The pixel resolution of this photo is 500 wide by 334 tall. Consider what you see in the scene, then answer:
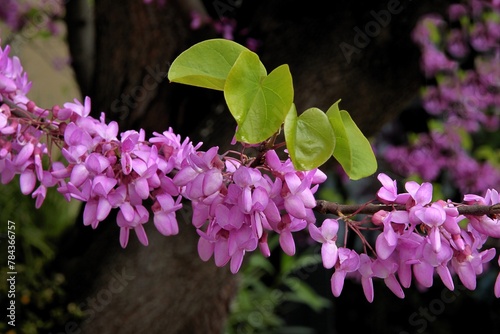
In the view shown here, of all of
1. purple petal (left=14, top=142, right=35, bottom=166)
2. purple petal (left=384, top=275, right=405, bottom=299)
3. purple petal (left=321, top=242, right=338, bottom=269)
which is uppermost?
purple petal (left=321, top=242, right=338, bottom=269)

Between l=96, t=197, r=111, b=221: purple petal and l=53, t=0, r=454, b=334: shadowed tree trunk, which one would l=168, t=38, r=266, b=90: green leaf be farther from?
l=53, t=0, r=454, b=334: shadowed tree trunk

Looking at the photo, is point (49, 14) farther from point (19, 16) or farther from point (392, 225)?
point (392, 225)

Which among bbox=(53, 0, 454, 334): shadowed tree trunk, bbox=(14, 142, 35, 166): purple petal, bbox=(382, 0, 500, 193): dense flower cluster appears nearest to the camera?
bbox=(14, 142, 35, 166): purple petal

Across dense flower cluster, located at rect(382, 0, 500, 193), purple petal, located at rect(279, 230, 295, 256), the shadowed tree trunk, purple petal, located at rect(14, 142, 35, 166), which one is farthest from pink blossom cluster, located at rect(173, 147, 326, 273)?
dense flower cluster, located at rect(382, 0, 500, 193)

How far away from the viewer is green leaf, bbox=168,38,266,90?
484 mm

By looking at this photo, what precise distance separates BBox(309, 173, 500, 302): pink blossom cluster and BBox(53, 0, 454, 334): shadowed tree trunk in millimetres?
749

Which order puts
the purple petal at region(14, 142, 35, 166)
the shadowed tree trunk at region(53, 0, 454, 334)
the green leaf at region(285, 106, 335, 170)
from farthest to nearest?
the shadowed tree trunk at region(53, 0, 454, 334)
the purple petal at region(14, 142, 35, 166)
the green leaf at region(285, 106, 335, 170)

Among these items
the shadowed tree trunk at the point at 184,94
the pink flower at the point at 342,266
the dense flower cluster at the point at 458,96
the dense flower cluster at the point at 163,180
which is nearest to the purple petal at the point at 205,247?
the dense flower cluster at the point at 163,180

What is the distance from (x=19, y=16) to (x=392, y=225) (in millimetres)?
1901

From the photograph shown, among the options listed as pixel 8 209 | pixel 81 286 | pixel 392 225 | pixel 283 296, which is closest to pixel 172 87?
pixel 81 286

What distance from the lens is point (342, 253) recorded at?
1.72 ft

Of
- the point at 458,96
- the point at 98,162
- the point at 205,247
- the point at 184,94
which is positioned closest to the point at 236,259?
the point at 205,247

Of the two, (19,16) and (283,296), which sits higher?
(19,16)

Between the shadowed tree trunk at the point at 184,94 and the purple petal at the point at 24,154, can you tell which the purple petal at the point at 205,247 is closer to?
the purple petal at the point at 24,154
